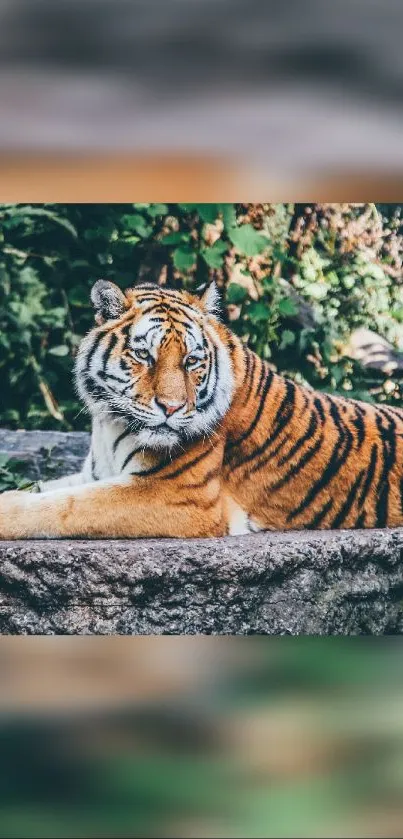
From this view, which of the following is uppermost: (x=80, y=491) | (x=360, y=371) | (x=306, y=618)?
(x=360, y=371)

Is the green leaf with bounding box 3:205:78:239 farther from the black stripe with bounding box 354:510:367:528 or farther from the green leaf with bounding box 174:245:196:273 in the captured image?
the black stripe with bounding box 354:510:367:528

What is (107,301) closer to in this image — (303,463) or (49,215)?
(49,215)

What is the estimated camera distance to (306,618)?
3.66m

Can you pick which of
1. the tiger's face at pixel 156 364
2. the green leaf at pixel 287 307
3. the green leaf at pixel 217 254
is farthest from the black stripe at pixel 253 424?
the green leaf at pixel 217 254

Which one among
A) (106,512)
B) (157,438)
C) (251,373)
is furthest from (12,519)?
(251,373)

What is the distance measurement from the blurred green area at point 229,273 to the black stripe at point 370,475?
291 mm

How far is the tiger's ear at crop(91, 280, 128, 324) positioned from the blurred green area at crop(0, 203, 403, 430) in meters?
0.11

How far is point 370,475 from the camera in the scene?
407 cm

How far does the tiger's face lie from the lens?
391 centimetres

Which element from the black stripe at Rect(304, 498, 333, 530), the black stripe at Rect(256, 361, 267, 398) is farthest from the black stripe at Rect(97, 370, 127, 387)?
the black stripe at Rect(304, 498, 333, 530)

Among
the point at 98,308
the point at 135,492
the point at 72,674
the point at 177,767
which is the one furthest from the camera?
the point at 98,308
